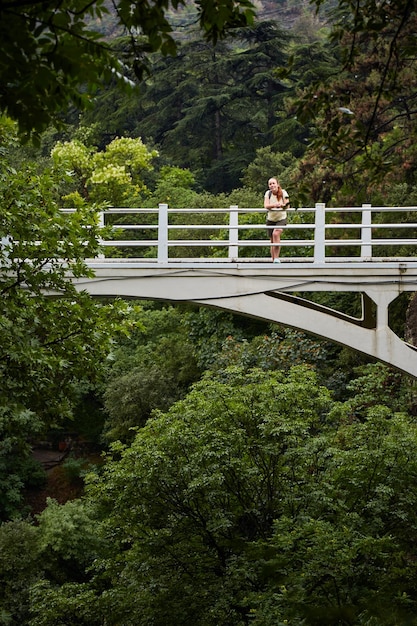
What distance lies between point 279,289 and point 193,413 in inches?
76.9

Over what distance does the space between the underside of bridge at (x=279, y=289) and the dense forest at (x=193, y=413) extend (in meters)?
0.66

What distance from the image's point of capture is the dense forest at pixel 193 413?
15.0 feet

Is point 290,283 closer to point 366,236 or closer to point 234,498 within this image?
point 366,236

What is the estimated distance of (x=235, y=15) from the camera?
452 cm

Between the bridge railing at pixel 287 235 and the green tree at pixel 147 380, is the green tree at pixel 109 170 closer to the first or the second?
the bridge railing at pixel 287 235

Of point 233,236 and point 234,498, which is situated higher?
point 233,236

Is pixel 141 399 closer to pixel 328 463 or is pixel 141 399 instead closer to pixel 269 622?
pixel 328 463

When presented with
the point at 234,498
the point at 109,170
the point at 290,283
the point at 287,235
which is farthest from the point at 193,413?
the point at 109,170

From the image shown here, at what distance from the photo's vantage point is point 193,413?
12586 millimetres

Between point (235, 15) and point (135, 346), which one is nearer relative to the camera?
Answer: point (235, 15)

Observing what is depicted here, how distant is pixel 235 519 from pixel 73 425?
1537 centimetres

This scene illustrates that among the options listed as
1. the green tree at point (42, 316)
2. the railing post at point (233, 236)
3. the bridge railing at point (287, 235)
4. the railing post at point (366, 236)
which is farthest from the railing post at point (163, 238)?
the railing post at point (366, 236)

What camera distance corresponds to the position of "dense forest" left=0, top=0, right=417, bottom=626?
456 centimetres

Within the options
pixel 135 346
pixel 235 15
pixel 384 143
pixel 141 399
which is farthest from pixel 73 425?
pixel 235 15
